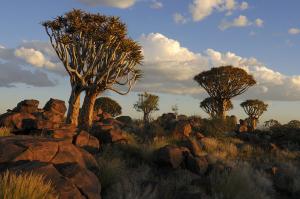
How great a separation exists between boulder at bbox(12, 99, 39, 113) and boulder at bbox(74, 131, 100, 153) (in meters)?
9.05

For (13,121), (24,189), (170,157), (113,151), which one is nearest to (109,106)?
(13,121)

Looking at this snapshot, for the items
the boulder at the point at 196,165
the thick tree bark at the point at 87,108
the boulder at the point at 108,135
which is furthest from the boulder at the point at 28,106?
the boulder at the point at 196,165

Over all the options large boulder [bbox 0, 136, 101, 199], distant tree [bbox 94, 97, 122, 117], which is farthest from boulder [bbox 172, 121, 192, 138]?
distant tree [bbox 94, 97, 122, 117]

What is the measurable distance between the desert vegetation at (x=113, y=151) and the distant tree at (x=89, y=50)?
0.05m

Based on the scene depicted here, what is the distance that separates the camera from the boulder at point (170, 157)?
38.7ft

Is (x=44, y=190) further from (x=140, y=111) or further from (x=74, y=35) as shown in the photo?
(x=140, y=111)

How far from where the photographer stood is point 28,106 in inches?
832

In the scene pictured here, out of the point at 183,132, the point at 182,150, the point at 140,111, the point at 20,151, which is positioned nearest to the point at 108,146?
the point at 182,150

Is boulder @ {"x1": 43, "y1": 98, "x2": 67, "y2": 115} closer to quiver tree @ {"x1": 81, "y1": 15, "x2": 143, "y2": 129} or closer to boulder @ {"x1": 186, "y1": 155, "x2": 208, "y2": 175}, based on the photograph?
quiver tree @ {"x1": 81, "y1": 15, "x2": 143, "y2": 129}

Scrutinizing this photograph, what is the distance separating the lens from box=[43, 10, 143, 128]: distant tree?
18797mm

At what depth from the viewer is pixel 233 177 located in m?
10.6

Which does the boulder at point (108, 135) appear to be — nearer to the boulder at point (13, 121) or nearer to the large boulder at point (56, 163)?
the boulder at point (13, 121)

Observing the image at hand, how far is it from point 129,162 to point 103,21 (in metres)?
8.93

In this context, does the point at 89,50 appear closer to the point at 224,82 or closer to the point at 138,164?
the point at 138,164
